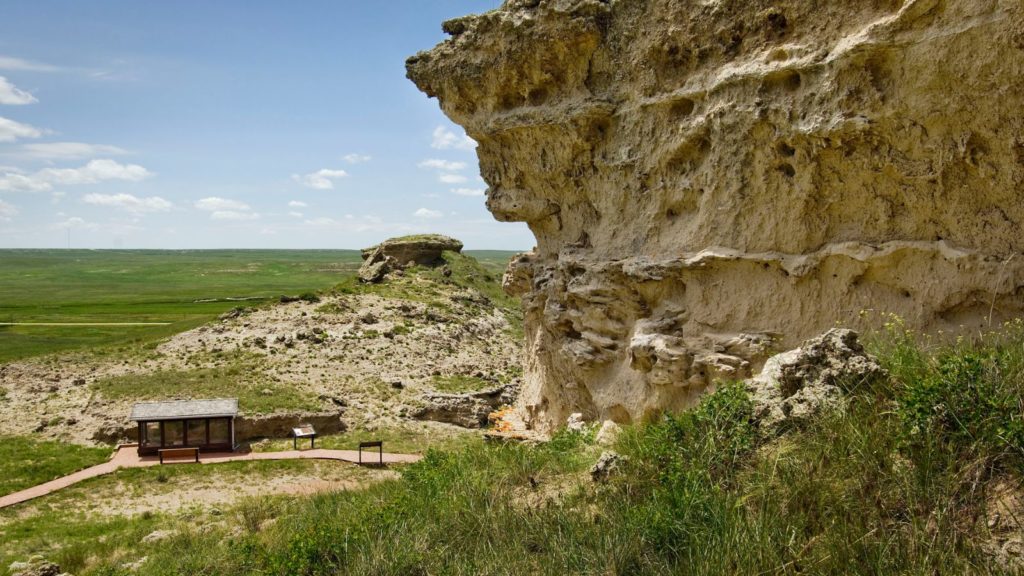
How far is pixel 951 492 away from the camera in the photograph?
4863 mm

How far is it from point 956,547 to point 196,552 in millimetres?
8652

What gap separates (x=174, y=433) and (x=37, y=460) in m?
3.20

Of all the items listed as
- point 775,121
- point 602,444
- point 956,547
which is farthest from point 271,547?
point 775,121

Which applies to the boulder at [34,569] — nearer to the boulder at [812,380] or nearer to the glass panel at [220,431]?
the glass panel at [220,431]

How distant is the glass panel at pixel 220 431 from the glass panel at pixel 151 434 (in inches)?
56.2

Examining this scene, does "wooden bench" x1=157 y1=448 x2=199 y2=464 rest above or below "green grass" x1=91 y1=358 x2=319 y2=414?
below

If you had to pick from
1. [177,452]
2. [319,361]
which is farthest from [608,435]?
[319,361]

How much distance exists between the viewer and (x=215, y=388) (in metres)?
23.2

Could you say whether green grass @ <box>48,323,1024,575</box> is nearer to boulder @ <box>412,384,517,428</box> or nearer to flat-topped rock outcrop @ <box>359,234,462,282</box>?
boulder @ <box>412,384,517,428</box>

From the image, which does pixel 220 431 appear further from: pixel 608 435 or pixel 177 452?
pixel 608 435

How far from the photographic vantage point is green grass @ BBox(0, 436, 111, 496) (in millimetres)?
16609

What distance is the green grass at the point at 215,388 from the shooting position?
22219 mm

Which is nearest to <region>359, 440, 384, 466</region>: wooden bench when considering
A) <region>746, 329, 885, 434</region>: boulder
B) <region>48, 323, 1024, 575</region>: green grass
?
<region>48, 323, 1024, 575</region>: green grass

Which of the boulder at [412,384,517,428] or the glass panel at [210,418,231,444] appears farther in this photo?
the boulder at [412,384,517,428]
